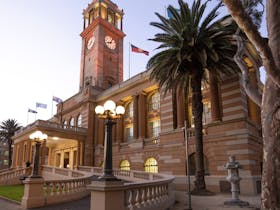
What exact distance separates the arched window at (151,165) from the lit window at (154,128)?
3.90 meters

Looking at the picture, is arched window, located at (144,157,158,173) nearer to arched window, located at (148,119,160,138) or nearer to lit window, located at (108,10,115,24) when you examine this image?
arched window, located at (148,119,160,138)

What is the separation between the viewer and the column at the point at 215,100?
20572mm

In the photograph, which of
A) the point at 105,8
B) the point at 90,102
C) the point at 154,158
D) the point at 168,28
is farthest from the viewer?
the point at 105,8

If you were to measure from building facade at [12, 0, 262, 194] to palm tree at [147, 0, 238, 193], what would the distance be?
2706 millimetres

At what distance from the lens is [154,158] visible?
25656 millimetres

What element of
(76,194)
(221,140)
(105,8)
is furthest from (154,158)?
(105,8)

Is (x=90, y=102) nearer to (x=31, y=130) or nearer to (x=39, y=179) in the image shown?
(x=31, y=130)

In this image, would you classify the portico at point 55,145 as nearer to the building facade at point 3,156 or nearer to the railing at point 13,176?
the railing at point 13,176

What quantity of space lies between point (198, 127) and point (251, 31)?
12.3 m

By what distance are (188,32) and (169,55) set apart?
2160mm

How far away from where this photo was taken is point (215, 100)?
68.8 feet

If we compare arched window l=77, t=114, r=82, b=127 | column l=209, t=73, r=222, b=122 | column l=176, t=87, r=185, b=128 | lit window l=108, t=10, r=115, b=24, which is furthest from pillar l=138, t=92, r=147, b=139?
lit window l=108, t=10, r=115, b=24

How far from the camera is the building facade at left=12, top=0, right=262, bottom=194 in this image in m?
18.7

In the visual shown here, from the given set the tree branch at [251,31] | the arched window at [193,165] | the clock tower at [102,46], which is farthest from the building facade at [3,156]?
the tree branch at [251,31]
